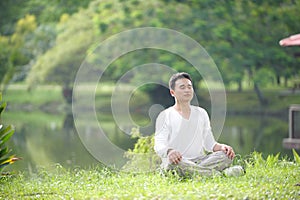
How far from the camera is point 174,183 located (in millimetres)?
5020

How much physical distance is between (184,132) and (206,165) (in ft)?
1.06

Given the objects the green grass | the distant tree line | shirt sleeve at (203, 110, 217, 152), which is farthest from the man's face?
the distant tree line

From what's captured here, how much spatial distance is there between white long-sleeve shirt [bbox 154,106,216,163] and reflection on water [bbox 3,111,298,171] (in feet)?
14.8

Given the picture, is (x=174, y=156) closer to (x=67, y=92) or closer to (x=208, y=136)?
(x=208, y=136)

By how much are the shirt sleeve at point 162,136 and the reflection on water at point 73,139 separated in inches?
177

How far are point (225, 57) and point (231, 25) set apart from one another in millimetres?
1121

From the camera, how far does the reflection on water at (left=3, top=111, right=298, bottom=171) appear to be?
12.3m

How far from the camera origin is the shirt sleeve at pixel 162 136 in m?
5.20

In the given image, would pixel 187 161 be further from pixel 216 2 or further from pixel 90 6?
pixel 90 6

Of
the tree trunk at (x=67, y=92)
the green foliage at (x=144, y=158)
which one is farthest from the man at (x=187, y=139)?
the tree trunk at (x=67, y=92)

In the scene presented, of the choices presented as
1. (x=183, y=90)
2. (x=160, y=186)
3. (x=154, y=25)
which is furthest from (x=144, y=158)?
(x=154, y=25)

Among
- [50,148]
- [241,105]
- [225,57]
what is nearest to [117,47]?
[225,57]

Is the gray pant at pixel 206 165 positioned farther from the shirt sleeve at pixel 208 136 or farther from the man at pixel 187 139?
the shirt sleeve at pixel 208 136

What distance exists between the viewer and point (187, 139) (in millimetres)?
5363
